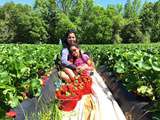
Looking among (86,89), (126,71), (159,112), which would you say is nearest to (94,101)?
(86,89)

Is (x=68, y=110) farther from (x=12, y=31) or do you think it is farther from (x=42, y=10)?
(x=42, y=10)

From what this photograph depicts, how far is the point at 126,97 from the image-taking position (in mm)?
7914

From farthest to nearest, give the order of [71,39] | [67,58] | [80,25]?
[80,25] < [67,58] < [71,39]

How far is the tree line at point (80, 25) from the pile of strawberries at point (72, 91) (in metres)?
67.0

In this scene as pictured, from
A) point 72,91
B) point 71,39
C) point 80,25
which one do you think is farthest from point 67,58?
point 80,25

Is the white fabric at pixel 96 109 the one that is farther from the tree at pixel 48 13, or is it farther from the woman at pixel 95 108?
the tree at pixel 48 13

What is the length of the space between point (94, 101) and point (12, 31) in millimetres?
74907

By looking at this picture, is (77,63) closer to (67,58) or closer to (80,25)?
(67,58)

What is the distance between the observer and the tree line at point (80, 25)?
7744 cm

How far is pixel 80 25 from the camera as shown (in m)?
84.4

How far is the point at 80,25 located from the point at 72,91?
78.7 meters

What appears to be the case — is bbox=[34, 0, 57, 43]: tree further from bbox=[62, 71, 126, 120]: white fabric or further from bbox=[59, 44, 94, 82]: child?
bbox=[62, 71, 126, 120]: white fabric

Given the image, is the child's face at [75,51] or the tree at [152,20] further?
the tree at [152,20]

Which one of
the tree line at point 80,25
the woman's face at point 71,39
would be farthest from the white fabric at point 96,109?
the tree line at point 80,25
